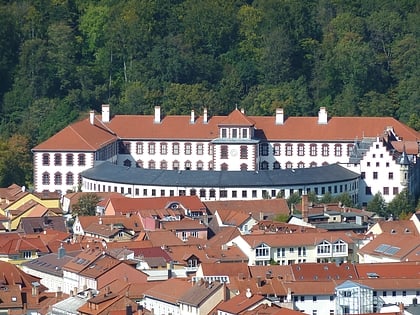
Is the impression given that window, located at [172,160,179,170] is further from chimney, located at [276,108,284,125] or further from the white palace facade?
chimney, located at [276,108,284,125]

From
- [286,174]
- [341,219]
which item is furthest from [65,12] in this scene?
[341,219]

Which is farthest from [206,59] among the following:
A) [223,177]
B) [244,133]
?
[223,177]

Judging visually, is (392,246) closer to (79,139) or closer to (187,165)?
(79,139)

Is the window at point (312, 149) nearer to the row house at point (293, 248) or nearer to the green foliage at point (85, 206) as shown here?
the green foliage at point (85, 206)

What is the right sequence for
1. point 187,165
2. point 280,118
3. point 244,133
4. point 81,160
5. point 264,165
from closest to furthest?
point 81,160
point 244,133
point 264,165
point 187,165
point 280,118

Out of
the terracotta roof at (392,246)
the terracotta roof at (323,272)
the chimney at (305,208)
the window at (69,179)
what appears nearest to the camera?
the terracotta roof at (323,272)

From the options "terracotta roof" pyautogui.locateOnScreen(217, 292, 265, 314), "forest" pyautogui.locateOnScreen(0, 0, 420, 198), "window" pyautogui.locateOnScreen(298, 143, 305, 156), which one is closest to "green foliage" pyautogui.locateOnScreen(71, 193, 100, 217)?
"window" pyautogui.locateOnScreen(298, 143, 305, 156)

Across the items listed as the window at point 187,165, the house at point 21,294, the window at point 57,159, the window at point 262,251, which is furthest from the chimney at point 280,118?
the house at point 21,294

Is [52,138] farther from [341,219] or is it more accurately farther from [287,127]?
[341,219]
